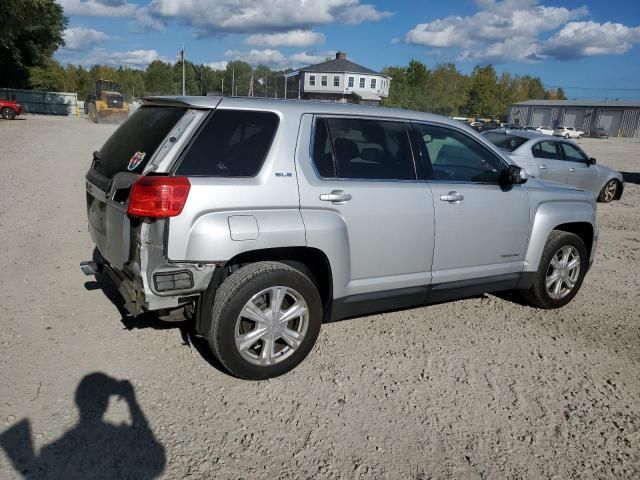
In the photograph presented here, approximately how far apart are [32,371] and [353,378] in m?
2.23

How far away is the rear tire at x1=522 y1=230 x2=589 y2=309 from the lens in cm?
484

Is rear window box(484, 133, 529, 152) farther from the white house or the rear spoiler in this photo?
the white house

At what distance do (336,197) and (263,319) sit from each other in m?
0.98

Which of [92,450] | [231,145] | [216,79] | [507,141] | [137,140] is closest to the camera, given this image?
[92,450]

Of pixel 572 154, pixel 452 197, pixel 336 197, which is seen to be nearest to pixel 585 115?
pixel 572 154

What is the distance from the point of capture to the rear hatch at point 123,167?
10.6 feet

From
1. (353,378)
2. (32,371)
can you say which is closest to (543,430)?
(353,378)

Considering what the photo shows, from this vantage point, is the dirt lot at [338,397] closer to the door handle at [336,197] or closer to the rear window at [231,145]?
the door handle at [336,197]

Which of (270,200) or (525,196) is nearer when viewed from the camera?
(270,200)

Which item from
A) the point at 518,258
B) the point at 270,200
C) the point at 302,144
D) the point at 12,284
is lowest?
the point at 12,284

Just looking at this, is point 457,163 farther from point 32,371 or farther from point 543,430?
point 32,371

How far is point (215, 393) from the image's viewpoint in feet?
11.0

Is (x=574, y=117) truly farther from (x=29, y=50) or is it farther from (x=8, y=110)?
(x=8, y=110)

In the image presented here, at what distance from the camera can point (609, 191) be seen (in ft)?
40.8
